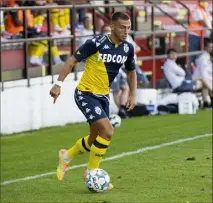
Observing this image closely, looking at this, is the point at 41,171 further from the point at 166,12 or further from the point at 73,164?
the point at 166,12

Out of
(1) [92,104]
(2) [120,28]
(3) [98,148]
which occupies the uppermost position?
(2) [120,28]

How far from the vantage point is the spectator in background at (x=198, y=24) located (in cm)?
2278

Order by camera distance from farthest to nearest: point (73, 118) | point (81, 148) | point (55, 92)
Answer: point (73, 118) < point (81, 148) < point (55, 92)

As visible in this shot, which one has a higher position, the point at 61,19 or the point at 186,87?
the point at 61,19

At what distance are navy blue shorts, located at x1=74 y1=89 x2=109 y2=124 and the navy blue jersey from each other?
0.19 feet

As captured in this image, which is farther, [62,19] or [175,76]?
[175,76]

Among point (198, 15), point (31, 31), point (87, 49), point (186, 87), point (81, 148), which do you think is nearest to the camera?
point (87, 49)

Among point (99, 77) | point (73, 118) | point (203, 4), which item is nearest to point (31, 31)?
point (73, 118)

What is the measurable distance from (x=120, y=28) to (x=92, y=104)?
93 cm

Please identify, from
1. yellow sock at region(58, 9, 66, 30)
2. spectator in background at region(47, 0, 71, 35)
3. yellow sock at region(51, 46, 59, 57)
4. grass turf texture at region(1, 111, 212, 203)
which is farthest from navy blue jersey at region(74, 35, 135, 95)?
yellow sock at region(58, 9, 66, 30)

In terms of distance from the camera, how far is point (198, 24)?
76.9 ft

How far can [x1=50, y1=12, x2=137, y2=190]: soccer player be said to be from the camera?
10016 mm

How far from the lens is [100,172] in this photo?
393 inches

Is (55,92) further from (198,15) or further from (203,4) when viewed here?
(203,4)
